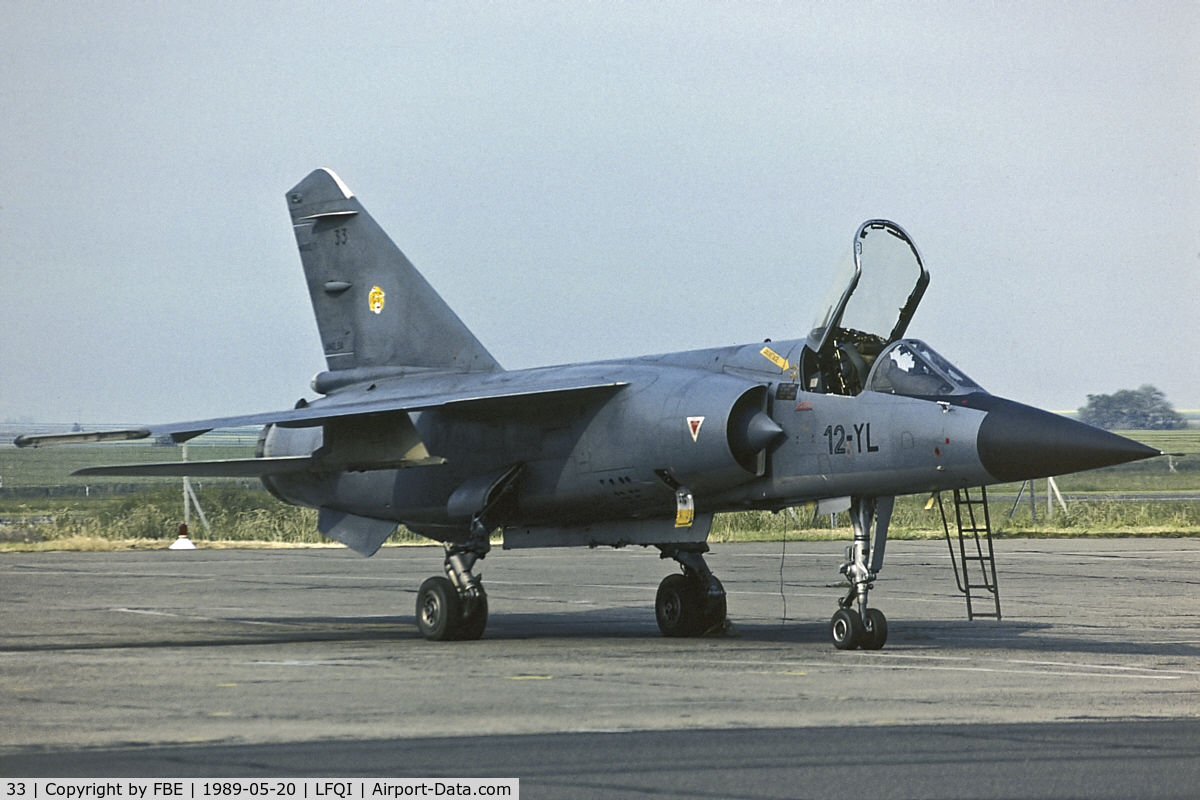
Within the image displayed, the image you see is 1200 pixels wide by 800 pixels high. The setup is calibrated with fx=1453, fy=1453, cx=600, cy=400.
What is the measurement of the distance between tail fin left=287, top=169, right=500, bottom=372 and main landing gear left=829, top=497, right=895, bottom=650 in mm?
5754

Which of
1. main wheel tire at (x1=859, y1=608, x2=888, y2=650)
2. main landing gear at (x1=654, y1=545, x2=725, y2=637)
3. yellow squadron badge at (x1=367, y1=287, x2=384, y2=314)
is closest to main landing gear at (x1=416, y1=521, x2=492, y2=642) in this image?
main landing gear at (x1=654, y1=545, x2=725, y2=637)

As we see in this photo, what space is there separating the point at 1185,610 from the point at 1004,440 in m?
6.36

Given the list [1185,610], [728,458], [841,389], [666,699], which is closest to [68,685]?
[666,699]

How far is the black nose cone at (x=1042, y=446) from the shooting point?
11.5 metres

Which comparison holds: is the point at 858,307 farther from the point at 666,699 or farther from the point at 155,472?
the point at 155,472

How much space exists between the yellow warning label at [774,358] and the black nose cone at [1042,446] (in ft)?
7.25

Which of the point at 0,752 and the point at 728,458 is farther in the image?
the point at 728,458

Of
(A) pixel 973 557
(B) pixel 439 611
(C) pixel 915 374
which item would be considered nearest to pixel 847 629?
(C) pixel 915 374

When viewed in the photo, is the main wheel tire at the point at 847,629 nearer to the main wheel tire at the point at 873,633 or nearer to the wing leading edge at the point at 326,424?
the main wheel tire at the point at 873,633

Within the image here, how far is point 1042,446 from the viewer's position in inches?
456

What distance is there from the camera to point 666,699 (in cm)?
952

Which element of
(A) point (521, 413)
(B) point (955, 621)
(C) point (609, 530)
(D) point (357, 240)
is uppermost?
(D) point (357, 240)

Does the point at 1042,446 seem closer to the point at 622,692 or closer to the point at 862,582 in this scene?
the point at 862,582
